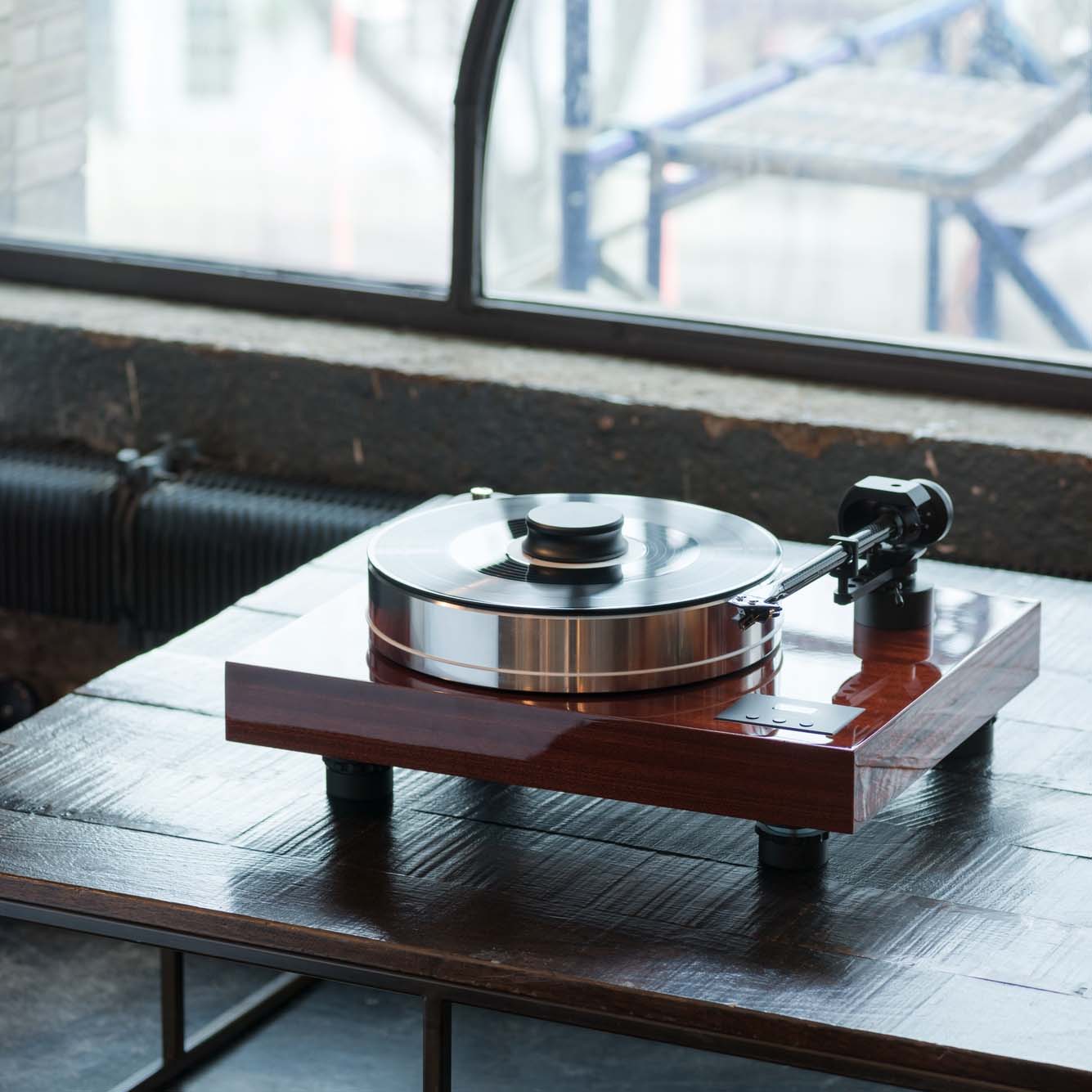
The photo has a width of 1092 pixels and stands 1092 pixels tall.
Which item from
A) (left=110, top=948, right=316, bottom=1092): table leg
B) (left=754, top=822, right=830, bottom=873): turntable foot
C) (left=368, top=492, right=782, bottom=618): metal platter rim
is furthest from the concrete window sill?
(left=754, top=822, right=830, bottom=873): turntable foot

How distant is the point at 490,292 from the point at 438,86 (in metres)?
0.35

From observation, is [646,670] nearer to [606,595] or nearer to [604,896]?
[606,595]

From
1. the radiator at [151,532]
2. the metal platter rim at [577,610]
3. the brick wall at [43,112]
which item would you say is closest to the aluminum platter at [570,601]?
the metal platter rim at [577,610]

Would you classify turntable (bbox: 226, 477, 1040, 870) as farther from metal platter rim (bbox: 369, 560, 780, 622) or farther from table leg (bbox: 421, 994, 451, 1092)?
table leg (bbox: 421, 994, 451, 1092)

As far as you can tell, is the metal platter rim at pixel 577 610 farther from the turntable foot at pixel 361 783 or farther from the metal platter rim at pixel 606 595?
the turntable foot at pixel 361 783

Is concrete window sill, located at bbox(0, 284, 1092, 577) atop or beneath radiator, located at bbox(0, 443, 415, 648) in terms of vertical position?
atop

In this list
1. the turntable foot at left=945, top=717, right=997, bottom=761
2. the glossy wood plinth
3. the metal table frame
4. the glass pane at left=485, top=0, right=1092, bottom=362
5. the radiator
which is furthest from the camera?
the radiator

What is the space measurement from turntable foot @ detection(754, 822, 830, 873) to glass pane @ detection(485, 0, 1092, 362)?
152 centimetres

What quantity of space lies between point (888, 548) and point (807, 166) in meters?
1.46

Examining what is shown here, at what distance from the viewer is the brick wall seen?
11.0 feet

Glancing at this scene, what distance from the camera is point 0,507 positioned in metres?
3.10

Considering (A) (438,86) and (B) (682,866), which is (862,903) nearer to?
(B) (682,866)

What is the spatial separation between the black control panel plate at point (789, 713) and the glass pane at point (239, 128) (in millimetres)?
1844

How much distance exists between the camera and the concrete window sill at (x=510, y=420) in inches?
106
